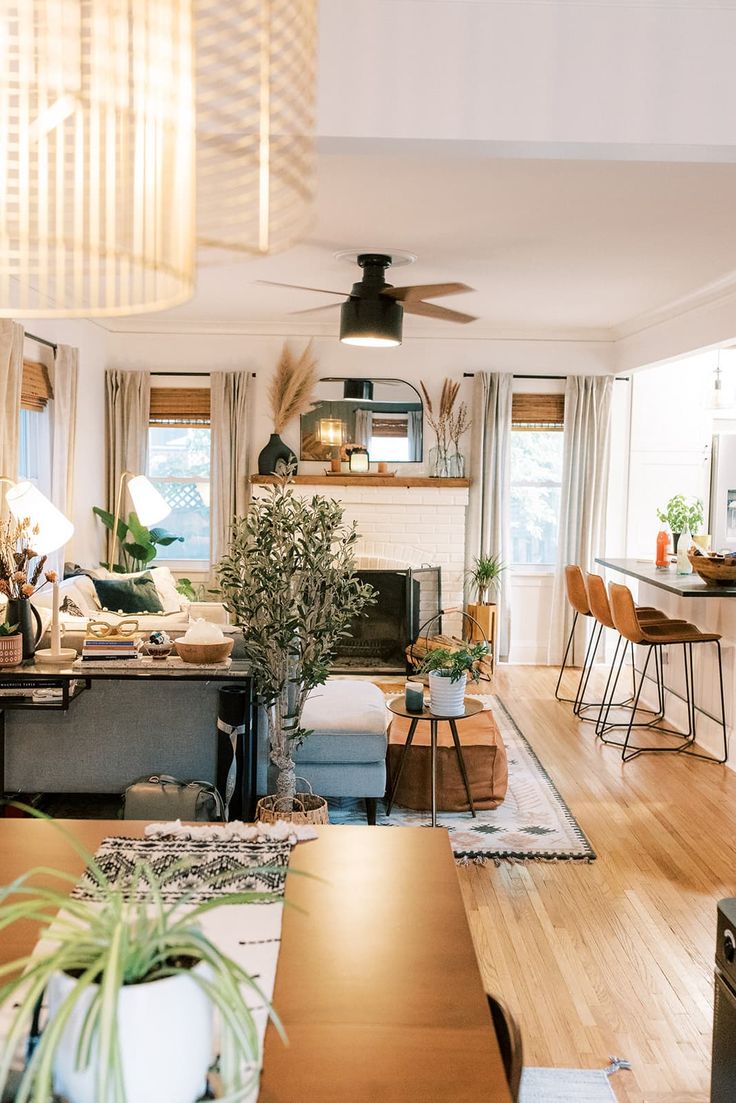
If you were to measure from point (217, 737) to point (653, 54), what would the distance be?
2.80 metres

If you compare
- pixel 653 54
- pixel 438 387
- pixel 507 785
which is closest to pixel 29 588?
pixel 507 785

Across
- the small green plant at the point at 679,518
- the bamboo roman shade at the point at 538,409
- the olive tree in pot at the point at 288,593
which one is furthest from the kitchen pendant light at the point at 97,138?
the bamboo roman shade at the point at 538,409

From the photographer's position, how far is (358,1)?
8.39ft

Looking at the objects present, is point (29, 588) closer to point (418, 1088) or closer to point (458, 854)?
point (458, 854)

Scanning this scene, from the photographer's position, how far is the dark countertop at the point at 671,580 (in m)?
5.03

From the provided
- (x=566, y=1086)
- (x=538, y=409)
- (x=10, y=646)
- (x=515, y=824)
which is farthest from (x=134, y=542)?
(x=566, y=1086)

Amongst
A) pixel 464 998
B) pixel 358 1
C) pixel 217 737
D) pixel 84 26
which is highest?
pixel 358 1

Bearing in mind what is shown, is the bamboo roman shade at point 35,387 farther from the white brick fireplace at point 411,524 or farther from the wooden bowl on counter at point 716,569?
the wooden bowl on counter at point 716,569

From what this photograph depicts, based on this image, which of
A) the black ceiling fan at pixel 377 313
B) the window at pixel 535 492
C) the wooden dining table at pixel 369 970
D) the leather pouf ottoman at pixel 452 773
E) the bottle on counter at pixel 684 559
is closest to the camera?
the wooden dining table at pixel 369 970

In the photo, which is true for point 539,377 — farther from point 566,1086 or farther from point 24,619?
point 566,1086

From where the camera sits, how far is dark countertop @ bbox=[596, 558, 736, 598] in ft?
16.5

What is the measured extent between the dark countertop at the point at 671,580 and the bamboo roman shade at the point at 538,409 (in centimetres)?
170

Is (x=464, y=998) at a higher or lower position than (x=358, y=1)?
lower

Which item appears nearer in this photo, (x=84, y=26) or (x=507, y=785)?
(x=84, y=26)
